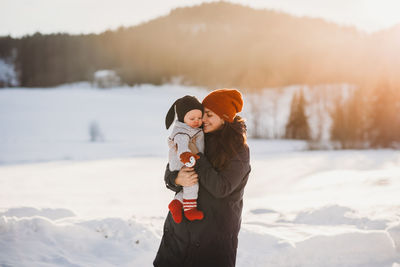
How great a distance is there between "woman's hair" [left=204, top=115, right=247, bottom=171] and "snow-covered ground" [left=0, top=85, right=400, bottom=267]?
2.63 m

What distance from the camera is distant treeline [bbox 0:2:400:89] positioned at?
82.4 m

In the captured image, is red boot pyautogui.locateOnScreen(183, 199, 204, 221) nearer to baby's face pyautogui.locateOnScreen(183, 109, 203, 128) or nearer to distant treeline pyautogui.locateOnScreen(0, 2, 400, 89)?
baby's face pyautogui.locateOnScreen(183, 109, 203, 128)

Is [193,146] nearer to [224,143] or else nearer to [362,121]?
[224,143]

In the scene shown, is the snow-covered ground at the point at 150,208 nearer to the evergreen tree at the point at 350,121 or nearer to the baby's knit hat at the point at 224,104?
the baby's knit hat at the point at 224,104

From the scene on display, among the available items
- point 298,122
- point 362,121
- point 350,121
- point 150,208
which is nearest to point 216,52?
point 298,122

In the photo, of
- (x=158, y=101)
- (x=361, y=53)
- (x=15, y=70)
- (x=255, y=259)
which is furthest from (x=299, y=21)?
(x=255, y=259)

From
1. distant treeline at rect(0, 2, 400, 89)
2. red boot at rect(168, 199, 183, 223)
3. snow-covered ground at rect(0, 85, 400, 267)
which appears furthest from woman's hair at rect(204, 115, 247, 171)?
distant treeline at rect(0, 2, 400, 89)

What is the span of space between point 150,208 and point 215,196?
798cm

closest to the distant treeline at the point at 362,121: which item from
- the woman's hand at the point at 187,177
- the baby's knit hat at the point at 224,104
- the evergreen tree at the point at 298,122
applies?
the evergreen tree at the point at 298,122

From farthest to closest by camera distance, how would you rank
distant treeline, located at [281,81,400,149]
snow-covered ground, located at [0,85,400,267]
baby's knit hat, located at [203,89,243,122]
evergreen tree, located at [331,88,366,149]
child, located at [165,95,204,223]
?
evergreen tree, located at [331,88,366,149] < distant treeline, located at [281,81,400,149] < snow-covered ground, located at [0,85,400,267] < baby's knit hat, located at [203,89,243,122] < child, located at [165,95,204,223]

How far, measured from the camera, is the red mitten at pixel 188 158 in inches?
88.6

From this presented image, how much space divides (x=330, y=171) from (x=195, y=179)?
726 inches

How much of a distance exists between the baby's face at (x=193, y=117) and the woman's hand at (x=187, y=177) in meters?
0.33

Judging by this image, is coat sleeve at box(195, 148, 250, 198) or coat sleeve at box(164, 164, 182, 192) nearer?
coat sleeve at box(195, 148, 250, 198)
